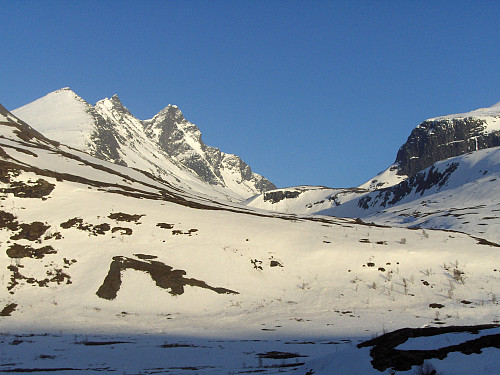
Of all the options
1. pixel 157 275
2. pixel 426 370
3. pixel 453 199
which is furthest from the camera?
pixel 453 199

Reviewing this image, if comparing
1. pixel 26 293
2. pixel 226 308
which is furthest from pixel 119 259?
pixel 226 308

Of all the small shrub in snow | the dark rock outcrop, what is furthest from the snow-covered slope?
the small shrub in snow

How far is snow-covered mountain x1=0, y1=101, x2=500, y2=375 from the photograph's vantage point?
17109mm

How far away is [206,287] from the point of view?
32.4 m

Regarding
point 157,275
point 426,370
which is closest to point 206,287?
point 157,275

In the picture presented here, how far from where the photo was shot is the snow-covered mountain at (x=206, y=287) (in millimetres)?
17109

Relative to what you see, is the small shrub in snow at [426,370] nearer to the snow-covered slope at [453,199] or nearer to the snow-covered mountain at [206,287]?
the snow-covered mountain at [206,287]

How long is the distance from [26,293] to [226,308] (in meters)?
12.7

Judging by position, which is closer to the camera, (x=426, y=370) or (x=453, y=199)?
(x=426, y=370)

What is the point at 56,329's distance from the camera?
2316cm

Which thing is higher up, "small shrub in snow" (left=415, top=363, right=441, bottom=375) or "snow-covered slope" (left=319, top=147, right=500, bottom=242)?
"snow-covered slope" (left=319, top=147, right=500, bottom=242)

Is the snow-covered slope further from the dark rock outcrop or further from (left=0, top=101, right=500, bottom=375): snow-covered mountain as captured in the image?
the dark rock outcrop

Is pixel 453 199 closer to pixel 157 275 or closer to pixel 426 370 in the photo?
pixel 157 275

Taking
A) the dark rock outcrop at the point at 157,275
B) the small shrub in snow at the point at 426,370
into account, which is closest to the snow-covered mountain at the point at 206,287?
the dark rock outcrop at the point at 157,275
